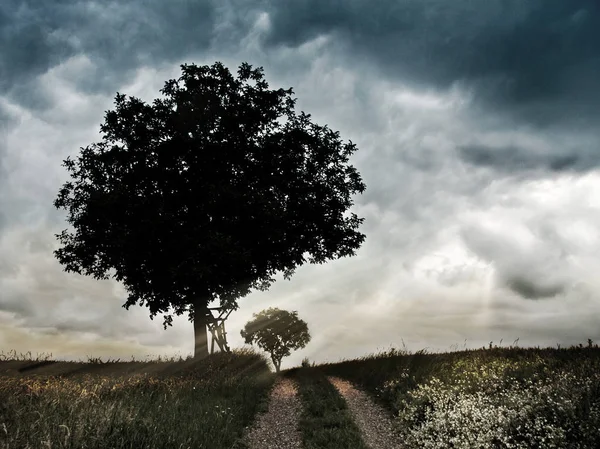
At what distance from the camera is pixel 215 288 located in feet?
74.6

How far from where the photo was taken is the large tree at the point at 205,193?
21.6 metres

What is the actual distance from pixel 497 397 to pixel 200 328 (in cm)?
1622

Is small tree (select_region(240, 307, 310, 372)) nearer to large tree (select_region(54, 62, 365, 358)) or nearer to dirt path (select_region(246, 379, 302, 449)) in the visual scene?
large tree (select_region(54, 62, 365, 358))

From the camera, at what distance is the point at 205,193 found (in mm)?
22828

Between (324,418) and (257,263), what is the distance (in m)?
11.2

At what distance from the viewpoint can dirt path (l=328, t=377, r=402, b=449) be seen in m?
12.0

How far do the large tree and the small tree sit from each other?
82.0 feet

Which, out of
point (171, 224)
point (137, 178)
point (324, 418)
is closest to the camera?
point (324, 418)

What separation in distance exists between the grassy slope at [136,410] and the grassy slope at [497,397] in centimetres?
494

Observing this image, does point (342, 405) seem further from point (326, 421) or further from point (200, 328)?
point (200, 328)

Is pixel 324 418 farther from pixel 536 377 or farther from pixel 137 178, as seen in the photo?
pixel 137 178

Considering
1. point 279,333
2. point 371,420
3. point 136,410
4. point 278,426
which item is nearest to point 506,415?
point 371,420

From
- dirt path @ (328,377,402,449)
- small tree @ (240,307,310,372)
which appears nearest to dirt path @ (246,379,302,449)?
dirt path @ (328,377,402,449)

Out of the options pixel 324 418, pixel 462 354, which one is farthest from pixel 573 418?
pixel 462 354
